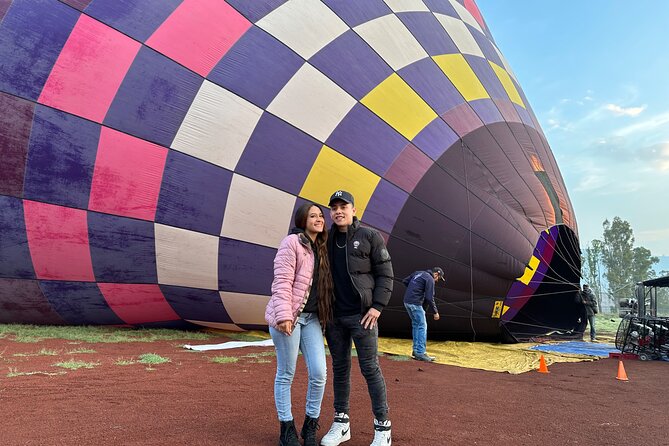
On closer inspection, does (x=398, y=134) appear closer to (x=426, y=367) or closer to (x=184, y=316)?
(x=426, y=367)

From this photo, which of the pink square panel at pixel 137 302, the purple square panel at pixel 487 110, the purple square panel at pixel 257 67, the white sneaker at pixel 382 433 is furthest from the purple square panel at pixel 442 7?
the white sneaker at pixel 382 433

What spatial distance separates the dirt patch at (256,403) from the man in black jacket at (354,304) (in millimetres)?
213

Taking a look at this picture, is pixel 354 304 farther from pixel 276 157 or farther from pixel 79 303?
pixel 79 303

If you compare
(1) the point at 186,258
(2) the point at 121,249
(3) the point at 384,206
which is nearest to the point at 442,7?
(3) the point at 384,206

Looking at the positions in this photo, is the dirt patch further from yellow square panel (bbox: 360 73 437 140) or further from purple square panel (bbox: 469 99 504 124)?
purple square panel (bbox: 469 99 504 124)

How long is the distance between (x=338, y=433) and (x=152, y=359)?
2.54 meters

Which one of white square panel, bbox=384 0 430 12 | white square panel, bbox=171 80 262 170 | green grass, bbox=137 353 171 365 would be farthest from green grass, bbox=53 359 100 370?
white square panel, bbox=384 0 430 12

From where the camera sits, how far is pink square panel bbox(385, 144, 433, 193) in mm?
5434

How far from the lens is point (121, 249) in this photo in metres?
5.40

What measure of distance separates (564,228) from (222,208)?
4.93 metres

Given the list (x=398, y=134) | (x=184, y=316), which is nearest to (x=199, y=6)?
(x=398, y=134)

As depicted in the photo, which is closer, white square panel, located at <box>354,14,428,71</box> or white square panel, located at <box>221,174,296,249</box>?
white square panel, located at <box>221,174,296,249</box>

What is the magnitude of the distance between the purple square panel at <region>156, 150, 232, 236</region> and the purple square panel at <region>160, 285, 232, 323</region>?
96 centimetres

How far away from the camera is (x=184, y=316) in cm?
596
